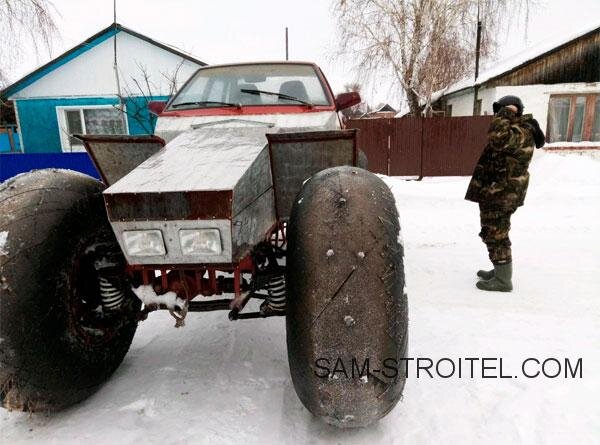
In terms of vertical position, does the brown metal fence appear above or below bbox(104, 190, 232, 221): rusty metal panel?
below

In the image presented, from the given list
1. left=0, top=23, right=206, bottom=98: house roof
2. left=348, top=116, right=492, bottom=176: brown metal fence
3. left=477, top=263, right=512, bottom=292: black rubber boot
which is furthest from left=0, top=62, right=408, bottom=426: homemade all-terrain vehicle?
left=0, top=23, right=206, bottom=98: house roof

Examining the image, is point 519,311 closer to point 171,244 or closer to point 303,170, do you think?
point 303,170

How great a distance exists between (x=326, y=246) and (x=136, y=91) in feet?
52.1

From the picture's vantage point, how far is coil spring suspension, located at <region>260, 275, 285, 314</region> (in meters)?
2.14

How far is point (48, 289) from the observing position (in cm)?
187

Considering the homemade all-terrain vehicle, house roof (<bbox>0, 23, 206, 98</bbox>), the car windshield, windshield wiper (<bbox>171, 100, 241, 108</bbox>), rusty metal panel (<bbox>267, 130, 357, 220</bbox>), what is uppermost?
house roof (<bbox>0, 23, 206, 98</bbox>)

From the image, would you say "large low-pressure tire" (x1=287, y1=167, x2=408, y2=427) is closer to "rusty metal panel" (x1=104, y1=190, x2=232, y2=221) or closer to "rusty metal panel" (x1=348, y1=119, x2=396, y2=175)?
"rusty metal panel" (x1=104, y1=190, x2=232, y2=221)

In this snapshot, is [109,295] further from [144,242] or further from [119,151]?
[119,151]

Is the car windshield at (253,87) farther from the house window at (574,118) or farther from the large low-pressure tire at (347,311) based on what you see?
the house window at (574,118)

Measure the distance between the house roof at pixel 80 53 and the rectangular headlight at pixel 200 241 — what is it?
14.4 metres

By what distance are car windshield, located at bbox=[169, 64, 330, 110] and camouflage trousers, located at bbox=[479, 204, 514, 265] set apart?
1.90 meters

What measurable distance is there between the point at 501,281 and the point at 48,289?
143 inches

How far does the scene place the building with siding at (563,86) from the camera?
1653 centimetres

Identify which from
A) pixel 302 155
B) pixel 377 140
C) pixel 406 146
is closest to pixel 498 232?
pixel 302 155
